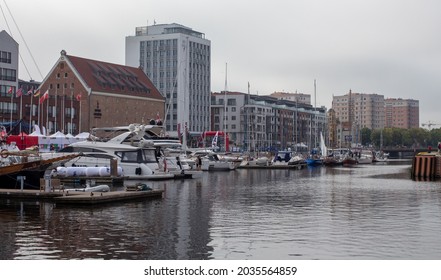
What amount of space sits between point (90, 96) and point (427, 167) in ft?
264

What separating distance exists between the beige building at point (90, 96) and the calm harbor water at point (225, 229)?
91.1 m

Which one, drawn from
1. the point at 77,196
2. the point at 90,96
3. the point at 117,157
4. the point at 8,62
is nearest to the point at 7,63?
the point at 8,62

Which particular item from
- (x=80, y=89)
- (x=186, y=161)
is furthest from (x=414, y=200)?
(x=80, y=89)

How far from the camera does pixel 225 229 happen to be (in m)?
32.8

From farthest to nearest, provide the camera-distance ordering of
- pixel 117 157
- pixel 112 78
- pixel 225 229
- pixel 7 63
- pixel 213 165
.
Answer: pixel 112 78, pixel 7 63, pixel 213 165, pixel 117 157, pixel 225 229

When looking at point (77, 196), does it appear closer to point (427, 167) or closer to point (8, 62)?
point (427, 167)

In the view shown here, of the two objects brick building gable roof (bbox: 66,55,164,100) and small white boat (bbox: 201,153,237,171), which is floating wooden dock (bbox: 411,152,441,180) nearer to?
small white boat (bbox: 201,153,237,171)

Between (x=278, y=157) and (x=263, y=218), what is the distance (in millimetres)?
113084

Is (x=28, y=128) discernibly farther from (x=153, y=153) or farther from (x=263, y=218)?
(x=263, y=218)

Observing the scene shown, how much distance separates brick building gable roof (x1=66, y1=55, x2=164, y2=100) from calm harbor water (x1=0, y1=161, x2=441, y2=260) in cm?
10747

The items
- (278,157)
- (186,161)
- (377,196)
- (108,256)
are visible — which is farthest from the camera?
(278,157)

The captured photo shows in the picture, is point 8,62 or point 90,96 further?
point 90,96

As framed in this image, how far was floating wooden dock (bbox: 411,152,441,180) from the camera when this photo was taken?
9588cm
